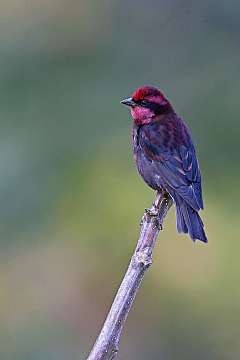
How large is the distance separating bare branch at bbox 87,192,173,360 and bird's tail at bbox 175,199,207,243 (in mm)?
647

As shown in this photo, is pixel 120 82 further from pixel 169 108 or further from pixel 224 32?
pixel 169 108

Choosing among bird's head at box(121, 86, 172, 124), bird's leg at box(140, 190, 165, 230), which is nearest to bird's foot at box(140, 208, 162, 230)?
bird's leg at box(140, 190, 165, 230)

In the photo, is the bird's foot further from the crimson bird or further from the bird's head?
the bird's head

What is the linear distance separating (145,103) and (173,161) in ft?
1.66

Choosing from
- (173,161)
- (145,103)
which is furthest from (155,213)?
(145,103)

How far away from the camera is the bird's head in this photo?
4055mm

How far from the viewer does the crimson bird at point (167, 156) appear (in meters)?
3.61

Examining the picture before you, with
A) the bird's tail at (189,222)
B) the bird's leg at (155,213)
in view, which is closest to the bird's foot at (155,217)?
the bird's leg at (155,213)

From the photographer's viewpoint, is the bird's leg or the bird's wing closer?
the bird's leg

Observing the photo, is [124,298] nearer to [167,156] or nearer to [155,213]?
[155,213]

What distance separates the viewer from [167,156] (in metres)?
3.84

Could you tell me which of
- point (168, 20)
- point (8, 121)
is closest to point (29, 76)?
point (8, 121)

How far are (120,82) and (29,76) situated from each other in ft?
4.36

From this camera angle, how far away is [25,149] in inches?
289
